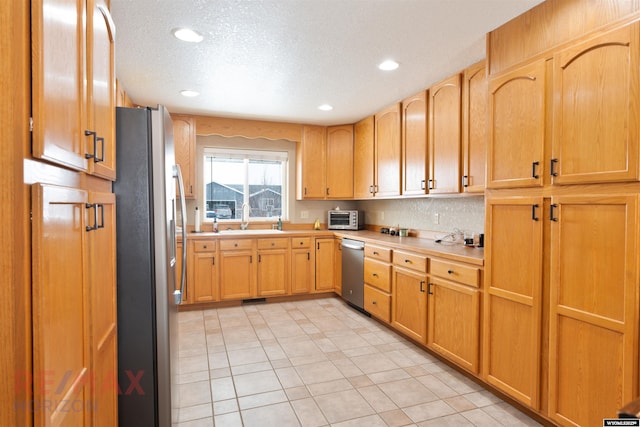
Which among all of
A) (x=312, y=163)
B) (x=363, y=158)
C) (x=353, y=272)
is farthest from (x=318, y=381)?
(x=312, y=163)

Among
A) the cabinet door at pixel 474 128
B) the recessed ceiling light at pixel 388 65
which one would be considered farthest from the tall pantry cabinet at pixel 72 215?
the cabinet door at pixel 474 128

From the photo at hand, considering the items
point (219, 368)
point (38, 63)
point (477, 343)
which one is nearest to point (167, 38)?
point (38, 63)

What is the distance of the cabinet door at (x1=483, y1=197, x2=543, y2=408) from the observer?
2.02 m

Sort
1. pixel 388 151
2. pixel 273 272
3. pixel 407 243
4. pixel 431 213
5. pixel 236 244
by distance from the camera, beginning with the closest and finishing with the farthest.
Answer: pixel 407 243, pixel 431 213, pixel 388 151, pixel 236 244, pixel 273 272

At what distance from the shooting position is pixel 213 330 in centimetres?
364

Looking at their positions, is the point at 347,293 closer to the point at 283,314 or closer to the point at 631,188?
the point at 283,314

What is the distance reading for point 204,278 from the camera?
4.27 m

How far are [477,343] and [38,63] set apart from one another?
107 inches

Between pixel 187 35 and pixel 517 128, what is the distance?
7.25 ft

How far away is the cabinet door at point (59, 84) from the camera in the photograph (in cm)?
81

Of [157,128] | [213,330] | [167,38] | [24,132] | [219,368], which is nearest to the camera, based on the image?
[24,132]

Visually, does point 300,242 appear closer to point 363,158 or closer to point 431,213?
point 363,158

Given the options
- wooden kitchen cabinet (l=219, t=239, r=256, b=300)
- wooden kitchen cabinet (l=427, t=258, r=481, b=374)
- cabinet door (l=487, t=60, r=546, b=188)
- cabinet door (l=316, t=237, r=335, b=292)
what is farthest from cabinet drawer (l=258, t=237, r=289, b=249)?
cabinet door (l=487, t=60, r=546, b=188)

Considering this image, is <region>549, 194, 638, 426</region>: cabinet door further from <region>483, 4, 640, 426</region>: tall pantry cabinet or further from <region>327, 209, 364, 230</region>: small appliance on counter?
<region>327, 209, 364, 230</region>: small appliance on counter
